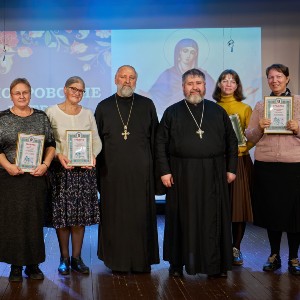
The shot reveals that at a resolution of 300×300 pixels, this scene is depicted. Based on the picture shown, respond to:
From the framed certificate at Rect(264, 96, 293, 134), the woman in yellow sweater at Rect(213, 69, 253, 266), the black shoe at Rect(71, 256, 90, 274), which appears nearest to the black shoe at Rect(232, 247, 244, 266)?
the woman in yellow sweater at Rect(213, 69, 253, 266)

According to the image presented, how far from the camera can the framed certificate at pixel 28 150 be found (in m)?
4.13

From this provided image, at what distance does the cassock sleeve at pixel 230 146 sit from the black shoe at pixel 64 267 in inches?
57.9

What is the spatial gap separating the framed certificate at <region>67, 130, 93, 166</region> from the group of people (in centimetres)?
6

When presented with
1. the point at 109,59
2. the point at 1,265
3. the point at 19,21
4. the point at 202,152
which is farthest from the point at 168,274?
the point at 19,21

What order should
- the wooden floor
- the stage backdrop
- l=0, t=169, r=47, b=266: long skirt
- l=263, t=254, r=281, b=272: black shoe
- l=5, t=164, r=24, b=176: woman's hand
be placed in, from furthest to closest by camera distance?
the stage backdrop < l=263, t=254, r=281, b=272: black shoe < l=0, t=169, r=47, b=266: long skirt < l=5, t=164, r=24, b=176: woman's hand < the wooden floor

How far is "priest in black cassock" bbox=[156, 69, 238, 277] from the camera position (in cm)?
435

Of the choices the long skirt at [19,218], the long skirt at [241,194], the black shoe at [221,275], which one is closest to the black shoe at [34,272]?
the long skirt at [19,218]

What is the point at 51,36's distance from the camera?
7.67 meters

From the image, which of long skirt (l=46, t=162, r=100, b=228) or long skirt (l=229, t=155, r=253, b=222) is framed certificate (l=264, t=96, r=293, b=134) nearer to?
long skirt (l=229, t=155, r=253, b=222)

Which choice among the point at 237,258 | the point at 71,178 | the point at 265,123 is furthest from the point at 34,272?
the point at 265,123

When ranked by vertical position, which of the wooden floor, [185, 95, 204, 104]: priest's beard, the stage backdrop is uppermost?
the stage backdrop

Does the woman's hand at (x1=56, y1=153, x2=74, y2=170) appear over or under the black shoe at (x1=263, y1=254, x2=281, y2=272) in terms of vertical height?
over

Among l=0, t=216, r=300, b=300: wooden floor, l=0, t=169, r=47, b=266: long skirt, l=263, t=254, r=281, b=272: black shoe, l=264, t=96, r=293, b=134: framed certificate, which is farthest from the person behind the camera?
l=263, t=254, r=281, b=272: black shoe

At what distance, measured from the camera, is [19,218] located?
424 centimetres
